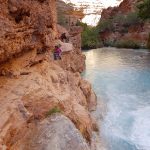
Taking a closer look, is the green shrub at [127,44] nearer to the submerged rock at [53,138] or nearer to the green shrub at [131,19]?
the green shrub at [131,19]

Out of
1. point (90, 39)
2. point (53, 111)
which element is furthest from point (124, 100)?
point (90, 39)

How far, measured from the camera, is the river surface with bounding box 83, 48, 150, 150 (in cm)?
1351

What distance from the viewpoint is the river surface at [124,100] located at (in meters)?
13.5

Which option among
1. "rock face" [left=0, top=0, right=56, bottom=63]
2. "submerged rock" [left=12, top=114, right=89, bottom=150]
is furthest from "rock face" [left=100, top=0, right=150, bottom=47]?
"submerged rock" [left=12, top=114, right=89, bottom=150]

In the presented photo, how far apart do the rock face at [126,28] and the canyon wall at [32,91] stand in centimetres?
4225

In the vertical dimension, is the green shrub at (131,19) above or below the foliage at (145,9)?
below

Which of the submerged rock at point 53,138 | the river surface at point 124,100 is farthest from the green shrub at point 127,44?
the submerged rock at point 53,138

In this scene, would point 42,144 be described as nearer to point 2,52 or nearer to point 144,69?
point 2,52

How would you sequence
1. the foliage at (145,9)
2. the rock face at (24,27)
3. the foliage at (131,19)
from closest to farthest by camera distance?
the rock face at (24,27) < the foliage at (145,9) < the foliage at (131,19)

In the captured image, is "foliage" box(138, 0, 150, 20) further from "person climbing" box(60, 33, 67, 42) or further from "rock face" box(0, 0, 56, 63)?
"rock face" box(0, 0, 56, 63)

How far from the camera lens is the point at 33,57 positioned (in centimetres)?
1227

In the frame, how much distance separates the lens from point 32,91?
10.2m

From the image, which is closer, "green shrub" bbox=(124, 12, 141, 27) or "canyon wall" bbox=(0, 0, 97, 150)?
"canyon wall" bbox=(0, 0, 97, 150)

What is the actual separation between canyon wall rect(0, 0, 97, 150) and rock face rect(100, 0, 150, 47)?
4225cm
